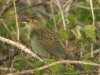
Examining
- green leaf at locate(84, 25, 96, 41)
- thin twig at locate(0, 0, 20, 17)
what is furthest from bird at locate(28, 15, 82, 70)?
thin twig at locate(0, 0, 20, 17)

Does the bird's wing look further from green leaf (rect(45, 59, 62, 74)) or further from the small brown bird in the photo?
green leaf (rect(45, 59, 62, 74))

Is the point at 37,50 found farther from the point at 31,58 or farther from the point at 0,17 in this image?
the point at 0,17

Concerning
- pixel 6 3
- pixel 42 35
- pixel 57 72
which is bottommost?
pixel 57 72

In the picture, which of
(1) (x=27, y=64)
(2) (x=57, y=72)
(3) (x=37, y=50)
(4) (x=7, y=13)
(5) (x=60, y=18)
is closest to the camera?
(2) (x=57, y=72)

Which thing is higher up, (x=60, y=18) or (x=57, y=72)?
(x=60, y=18)

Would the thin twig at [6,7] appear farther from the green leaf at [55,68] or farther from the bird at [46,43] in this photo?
the green leaf at [55,68]

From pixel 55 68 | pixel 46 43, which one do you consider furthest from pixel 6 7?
pixel 55 68

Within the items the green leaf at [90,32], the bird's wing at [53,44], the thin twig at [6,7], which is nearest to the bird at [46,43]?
the bird's wing at [53,44]

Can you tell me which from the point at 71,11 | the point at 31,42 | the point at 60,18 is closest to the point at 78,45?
the point at 60,18
